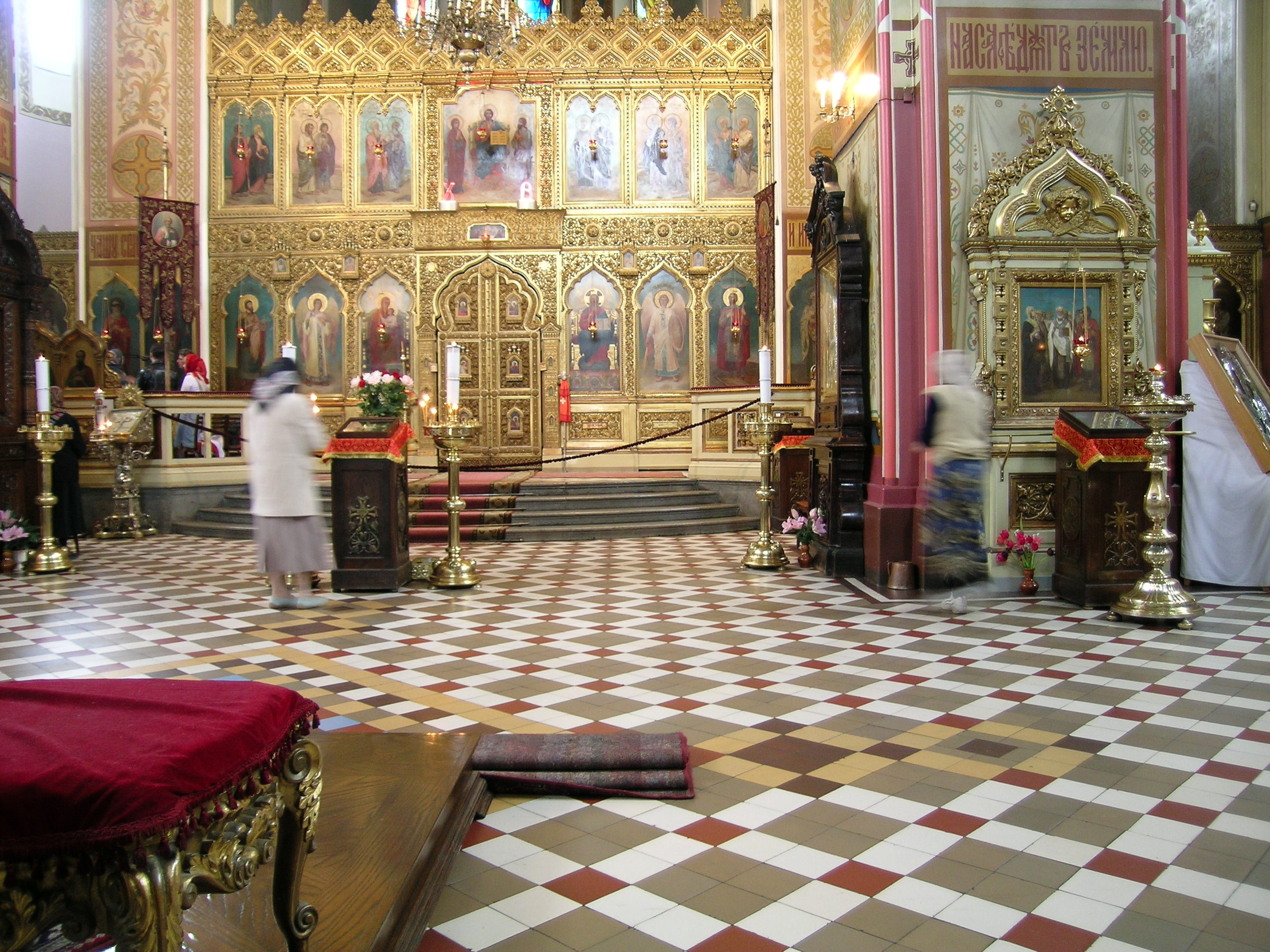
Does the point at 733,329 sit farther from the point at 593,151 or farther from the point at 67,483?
the point at 67,483

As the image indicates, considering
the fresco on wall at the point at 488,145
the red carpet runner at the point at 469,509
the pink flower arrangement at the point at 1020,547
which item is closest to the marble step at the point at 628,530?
the red carpet runner at the point at 469,509

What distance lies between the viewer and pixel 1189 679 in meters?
4.96

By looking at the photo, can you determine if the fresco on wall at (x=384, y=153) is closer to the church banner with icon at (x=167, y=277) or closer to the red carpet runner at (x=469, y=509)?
the church banner with icon at (x=167, y=277)

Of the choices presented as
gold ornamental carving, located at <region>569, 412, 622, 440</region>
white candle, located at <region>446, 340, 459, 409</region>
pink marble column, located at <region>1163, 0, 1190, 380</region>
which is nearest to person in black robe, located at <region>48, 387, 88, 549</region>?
white candle, located at <region>446, 340, 459, 409</region>

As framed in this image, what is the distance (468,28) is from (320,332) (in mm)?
7246

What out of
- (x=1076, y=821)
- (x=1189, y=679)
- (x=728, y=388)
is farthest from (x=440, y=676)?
(x=728, y=388)

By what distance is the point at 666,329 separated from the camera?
17.2 m

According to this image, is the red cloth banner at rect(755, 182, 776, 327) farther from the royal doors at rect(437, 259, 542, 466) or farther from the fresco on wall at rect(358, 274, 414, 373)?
the fresco on wall at rect(358, 274, 414, 373)

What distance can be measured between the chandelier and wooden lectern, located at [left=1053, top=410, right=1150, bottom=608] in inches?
352

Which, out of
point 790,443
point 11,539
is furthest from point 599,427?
point 11,539

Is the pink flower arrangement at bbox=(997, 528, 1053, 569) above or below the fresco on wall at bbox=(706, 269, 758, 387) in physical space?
below

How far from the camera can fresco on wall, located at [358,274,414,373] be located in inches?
677

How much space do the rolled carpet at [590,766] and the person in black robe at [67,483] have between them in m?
8.65

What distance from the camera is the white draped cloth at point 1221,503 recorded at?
7.60 m
